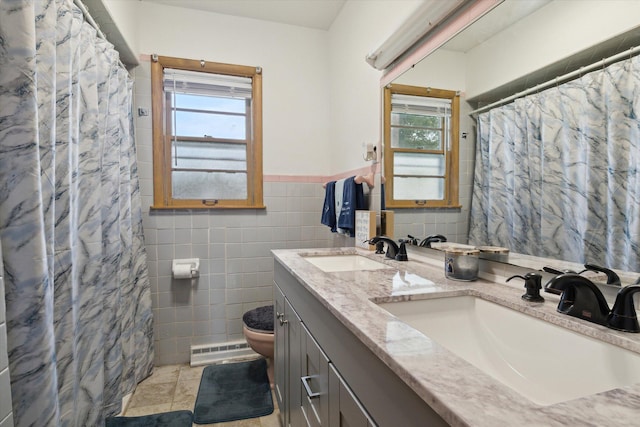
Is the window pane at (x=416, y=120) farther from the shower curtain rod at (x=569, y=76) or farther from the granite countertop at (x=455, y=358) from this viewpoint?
the granite countertop at (x=455, y=358)

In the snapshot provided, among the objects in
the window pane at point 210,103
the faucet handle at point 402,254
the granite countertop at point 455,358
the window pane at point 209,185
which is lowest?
the granite countertop at point 455,358

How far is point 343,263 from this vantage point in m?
1.61

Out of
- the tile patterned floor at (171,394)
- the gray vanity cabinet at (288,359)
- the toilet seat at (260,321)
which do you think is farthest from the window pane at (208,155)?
the tile patterned floor at (171,394)

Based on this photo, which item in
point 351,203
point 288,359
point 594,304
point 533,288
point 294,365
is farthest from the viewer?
point 351,203

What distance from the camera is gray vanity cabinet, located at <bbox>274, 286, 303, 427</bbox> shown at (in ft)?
4.09

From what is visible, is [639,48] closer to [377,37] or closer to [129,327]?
[377,37]

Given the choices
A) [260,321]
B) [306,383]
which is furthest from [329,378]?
[260,321]

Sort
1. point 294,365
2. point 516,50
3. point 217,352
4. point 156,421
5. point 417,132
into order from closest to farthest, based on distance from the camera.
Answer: point 516,50 < point 294,365 < point 417,132 < point 156,421 < point 217,352

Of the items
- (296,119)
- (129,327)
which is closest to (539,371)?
(129,327)

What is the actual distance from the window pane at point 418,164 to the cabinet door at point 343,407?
0.93m

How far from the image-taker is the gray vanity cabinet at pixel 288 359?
125 centimetres

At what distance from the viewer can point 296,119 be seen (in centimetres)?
251

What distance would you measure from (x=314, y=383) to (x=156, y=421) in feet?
4.03

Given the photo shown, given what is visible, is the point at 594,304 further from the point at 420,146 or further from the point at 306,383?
the point at 420,146
